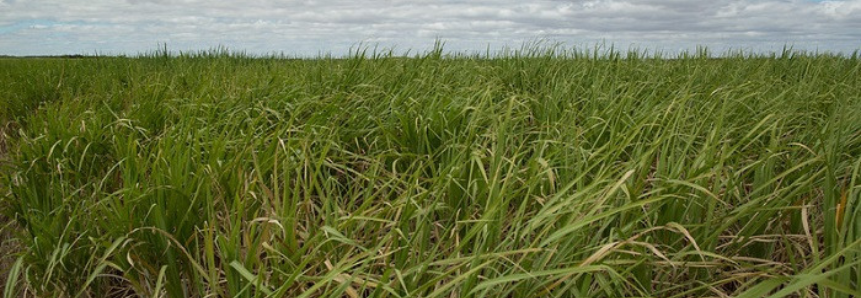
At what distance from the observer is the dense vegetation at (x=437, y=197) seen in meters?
1.54

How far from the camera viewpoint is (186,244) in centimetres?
187

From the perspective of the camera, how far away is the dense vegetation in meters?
1.54

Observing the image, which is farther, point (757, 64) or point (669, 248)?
point (757, 64)

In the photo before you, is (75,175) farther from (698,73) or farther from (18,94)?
(698,73)

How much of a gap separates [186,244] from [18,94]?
4.10 meters

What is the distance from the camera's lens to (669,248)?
173 cm

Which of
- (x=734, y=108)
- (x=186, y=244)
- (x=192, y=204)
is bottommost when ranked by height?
(x=186, y=244)

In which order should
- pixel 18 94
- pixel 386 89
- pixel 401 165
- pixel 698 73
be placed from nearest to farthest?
1. pixel 401 165
2. pixel 386 89
3. pixel 698 73
4. pixel 18 94

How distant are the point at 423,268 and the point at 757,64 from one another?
4.62m

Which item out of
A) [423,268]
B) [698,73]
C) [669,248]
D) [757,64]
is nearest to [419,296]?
[423,268]

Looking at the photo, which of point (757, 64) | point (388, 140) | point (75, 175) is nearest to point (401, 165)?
point (388, 140)

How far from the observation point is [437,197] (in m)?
1.52

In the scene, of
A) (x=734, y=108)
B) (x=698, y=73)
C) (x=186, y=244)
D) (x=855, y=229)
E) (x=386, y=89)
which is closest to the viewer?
(x=855, y=229)

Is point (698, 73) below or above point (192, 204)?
above
